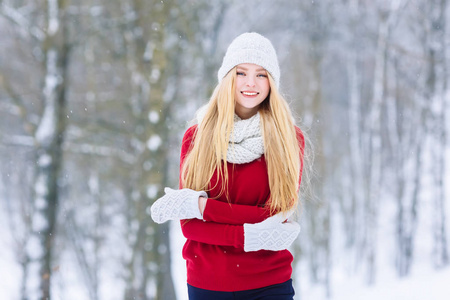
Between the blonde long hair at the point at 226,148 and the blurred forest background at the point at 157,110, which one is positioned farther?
the blurred forest background at the point at 157,110

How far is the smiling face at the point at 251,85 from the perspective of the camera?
2434 mm

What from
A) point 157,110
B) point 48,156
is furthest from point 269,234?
point 157,110

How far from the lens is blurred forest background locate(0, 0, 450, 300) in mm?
6578

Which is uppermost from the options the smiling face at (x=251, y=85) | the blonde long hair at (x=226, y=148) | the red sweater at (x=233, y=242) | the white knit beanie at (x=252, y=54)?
the white knit beanie at (x=252, y=54)

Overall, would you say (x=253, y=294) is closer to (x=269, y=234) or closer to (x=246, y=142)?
(x=269, y=234)

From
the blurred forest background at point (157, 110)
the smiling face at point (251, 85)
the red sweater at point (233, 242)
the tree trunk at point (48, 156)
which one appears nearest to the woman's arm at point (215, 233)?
the red sweater at point (233, 242)

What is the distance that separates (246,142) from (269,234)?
45cm

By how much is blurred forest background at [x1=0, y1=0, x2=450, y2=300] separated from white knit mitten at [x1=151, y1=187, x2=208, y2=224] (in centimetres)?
98

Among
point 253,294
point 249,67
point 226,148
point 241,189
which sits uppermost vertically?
point 249,67

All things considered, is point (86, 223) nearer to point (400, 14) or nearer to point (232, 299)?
point (400, 14)

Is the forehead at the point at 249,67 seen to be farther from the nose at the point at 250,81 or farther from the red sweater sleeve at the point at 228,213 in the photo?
the red sweater sleeve at the point at 228,213

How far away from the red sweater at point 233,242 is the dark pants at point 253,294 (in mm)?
22

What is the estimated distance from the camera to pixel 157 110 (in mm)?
6727

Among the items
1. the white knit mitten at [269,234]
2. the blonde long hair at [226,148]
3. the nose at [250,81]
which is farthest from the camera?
the nose at [250,81]
